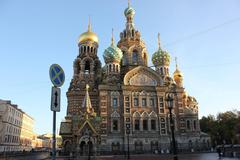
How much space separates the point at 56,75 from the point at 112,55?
130ft

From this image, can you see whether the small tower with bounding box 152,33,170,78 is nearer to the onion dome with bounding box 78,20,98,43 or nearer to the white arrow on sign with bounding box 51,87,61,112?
the onion dome with bounding box 78,20,98,43

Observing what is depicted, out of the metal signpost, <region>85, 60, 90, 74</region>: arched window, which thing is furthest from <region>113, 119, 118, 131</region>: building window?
the metal signpost

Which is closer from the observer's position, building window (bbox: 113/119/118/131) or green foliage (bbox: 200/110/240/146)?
building window (bbox: 113/119/118/131)

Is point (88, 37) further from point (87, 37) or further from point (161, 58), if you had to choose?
point (161, 58)

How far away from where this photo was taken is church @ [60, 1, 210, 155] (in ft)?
130

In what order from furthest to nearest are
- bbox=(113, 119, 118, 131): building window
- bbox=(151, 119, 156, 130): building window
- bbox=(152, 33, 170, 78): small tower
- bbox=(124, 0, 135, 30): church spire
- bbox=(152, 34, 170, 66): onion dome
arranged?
1. bbox=(124, 0, 135, 30): church spire
2. bbox=(152, 34, 170, 66): onion dome
3. bbox=(152, 33, 170, 78): small tower
4. bbox=(151, 119, 156, 130): building window
5. bbox=(113, 119, 118, 131): building window

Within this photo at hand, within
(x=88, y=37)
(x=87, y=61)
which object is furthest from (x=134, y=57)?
(x=88, y=37)

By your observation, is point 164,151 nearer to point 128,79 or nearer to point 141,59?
point 128,79

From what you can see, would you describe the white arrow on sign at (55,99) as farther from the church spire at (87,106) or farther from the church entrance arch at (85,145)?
the church spire at (87,106)

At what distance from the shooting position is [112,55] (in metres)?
46.4

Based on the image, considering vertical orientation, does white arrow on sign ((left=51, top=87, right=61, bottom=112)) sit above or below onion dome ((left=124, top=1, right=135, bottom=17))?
below

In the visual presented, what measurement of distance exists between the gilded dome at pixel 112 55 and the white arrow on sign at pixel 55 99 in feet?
130

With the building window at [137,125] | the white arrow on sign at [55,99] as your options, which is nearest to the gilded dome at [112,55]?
the building window at [137,125]

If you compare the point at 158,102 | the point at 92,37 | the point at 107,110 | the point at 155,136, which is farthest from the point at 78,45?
the point at 155,136
